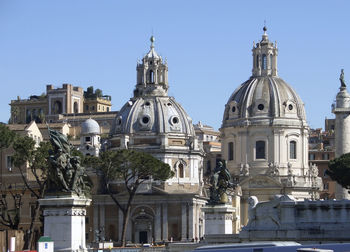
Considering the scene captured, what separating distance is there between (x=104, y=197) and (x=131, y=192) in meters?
14.1

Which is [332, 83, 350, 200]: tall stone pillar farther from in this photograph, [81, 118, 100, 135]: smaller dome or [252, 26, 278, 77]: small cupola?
[81, 118, 100, 135]: smaller dome

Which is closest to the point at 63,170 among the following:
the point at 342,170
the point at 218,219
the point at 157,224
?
the point at 218,219

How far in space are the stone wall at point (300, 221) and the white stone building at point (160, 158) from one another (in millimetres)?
68392

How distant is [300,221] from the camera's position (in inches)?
1993

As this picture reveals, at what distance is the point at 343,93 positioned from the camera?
114 metres

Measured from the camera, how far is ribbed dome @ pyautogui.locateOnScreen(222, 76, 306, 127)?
135875mm

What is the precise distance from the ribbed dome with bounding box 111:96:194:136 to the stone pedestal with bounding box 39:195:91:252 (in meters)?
87.2

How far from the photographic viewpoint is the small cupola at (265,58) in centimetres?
13950

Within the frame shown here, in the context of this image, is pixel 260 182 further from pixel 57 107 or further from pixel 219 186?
pixel 219 186

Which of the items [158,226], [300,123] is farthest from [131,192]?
[300,123]

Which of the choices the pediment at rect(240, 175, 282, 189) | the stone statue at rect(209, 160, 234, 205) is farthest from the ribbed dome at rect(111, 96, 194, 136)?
the stone statue at rect(209, 160, 234, 205)

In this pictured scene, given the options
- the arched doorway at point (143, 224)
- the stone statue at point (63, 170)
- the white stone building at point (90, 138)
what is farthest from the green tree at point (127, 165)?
the stone statue at point (63, 170)

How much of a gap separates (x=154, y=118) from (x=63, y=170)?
88024mm

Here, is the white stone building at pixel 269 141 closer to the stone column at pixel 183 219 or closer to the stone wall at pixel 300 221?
the stone column at pixel 183 219
